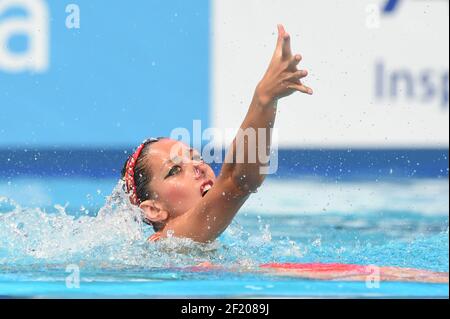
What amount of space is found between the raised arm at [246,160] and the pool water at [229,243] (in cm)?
11

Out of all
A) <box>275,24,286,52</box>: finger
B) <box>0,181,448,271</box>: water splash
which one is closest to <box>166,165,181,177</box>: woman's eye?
<box>0,181,448,271</box>: water splash

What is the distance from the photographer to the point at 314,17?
627 centimetres

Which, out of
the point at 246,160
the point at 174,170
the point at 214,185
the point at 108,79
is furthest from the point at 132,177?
the point at 108,79

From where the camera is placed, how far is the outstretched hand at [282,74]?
10.1 feet

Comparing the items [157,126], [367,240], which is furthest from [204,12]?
[367,240]

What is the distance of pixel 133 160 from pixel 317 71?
2.63 m

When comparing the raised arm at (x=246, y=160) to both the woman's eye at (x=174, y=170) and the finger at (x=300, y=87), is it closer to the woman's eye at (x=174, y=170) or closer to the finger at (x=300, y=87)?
the finger at (x=300, y=87)

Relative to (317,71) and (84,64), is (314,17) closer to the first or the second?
(317,71)

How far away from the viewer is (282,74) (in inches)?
122

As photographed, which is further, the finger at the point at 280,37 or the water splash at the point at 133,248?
the water splash at the point at 133,248

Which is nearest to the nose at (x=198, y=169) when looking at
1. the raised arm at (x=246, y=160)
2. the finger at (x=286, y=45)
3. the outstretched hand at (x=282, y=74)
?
the raised arm at (x=246, y=160)

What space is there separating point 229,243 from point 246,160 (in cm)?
130

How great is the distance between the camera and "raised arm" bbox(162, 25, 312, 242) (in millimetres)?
3088

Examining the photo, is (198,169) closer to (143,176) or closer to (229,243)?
(143,176)
